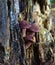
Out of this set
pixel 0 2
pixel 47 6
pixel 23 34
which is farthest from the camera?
pixel 47 6

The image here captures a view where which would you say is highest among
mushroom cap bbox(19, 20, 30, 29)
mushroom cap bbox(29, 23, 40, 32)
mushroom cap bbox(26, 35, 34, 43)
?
mushroom cap bbox(19, 20, 30, 29)

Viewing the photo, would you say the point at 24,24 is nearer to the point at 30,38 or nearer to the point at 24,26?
the point at 24,26

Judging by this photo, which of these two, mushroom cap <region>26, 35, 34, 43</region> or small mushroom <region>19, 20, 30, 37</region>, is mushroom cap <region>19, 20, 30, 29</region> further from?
mushroom cap <region>26, 35, 34, 43</region>

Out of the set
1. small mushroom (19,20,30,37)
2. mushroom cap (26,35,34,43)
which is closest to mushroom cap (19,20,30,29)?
small mushroom (19,20,30,37)

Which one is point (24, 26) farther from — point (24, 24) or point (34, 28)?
point (34, 28)

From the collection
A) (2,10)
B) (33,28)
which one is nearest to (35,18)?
(33,28)

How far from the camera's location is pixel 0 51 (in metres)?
2.64

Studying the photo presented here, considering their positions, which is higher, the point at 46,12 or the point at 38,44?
the point at 46,12

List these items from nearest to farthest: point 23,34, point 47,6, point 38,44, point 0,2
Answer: point 0,2
point 23,34
point 38,44
point 47,6

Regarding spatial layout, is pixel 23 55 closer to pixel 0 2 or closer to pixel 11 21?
pixel 11 21

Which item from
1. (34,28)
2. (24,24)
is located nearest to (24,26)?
(24,24)

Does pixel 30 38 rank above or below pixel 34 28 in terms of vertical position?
below

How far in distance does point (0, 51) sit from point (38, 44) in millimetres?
618

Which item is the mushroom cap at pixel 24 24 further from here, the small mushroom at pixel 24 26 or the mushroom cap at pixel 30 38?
the mushroom cap at pixel 30 38
